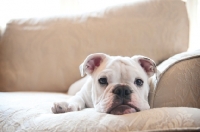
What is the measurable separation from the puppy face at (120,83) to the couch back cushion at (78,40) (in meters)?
0.44

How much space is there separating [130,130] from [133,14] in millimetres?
1166

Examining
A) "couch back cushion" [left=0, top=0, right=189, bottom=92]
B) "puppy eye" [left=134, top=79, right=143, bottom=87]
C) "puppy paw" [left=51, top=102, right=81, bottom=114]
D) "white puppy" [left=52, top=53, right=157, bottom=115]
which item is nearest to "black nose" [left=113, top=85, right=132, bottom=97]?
"white puppy" [left=52, top=53, right=157, bottom=115]

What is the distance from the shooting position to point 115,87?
1137mm

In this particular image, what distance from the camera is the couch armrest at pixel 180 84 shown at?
104 cm

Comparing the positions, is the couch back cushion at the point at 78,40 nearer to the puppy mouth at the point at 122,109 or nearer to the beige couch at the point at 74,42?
the beige couch at the point at 74,42

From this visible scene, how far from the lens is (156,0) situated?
1.82m

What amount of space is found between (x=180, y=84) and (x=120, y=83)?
27cm

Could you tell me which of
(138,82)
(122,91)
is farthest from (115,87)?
(138,82)

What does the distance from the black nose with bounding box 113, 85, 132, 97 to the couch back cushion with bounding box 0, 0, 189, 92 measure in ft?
2.24

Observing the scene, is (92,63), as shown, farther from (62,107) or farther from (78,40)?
(78,40)

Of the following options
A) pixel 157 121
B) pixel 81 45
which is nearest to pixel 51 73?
pixel 81 45

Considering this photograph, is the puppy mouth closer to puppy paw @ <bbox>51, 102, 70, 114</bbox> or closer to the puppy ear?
puppy paw @ <bbox>51, 102, 70, 114</bbox>

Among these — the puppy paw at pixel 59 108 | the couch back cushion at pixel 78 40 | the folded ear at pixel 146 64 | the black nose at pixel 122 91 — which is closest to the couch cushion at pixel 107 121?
the puppy paw at pixel 59 108

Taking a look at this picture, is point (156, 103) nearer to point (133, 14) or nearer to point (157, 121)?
point (157, 121)
